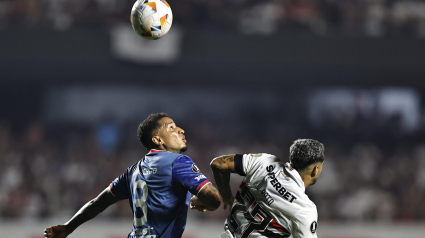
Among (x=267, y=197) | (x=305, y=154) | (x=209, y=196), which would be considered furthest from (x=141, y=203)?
(x=305, y=154)

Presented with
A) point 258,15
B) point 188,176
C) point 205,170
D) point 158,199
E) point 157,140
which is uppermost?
point 258,15

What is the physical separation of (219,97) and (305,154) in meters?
10.5

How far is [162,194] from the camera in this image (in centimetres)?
331

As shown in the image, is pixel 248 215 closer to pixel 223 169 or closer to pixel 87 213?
pixel 223 169

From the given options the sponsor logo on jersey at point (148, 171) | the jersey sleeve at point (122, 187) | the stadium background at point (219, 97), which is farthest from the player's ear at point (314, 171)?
the stadium background at point (219, 97)

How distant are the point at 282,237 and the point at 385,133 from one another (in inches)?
390

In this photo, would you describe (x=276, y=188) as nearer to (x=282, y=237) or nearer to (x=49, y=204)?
(x=282, y=237)

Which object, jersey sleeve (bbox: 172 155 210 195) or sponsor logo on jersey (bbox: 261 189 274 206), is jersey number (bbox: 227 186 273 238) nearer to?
sponsor logo on jersey (bbox: 261 189 274 206)

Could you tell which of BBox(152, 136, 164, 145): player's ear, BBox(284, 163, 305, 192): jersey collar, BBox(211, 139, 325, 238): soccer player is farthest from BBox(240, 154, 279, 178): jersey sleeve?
BBox(152, 136, 164, 145): player's ear

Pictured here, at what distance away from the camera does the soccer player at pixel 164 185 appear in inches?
125

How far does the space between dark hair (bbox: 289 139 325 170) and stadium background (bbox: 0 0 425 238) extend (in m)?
4.44

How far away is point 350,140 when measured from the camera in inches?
468

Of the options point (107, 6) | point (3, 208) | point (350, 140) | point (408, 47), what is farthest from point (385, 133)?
point (3, 208)

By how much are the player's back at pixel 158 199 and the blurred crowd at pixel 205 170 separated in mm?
5210
